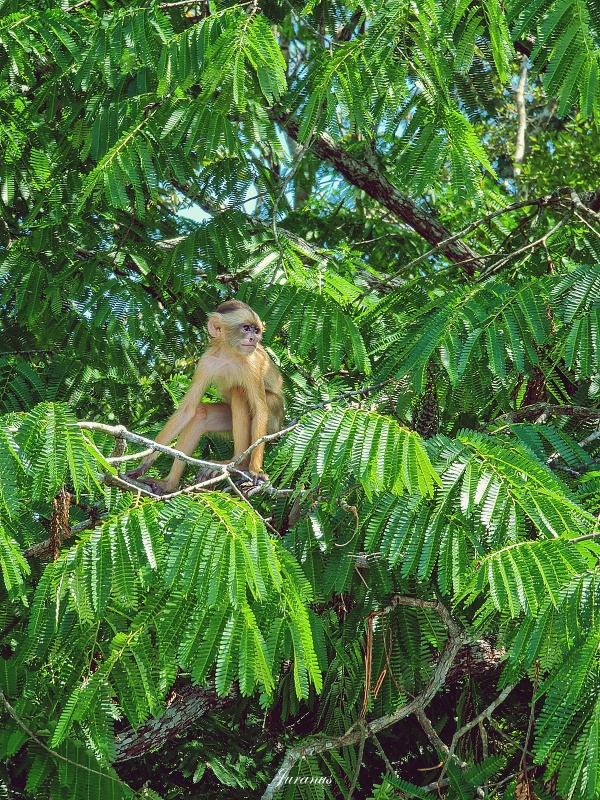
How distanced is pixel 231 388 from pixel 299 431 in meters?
2.24

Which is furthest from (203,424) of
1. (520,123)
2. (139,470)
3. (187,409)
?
(520,123)

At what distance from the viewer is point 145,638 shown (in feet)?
16.8

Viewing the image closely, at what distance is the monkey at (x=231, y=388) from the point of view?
705 cm

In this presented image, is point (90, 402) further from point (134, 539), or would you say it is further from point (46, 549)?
point (134, 539)

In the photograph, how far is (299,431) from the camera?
16.7ft

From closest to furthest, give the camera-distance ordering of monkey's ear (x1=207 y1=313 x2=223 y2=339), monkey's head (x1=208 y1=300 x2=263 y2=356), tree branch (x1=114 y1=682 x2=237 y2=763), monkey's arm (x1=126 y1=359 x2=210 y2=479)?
tree branch (x1=114 y1=682 x2=237 y2=763) < monkey's arm (x1=126 y1=359 x2=210 y2=479) < monkey's head (x1=208 y1=300 x2=263 y2=356) < monkey's ear (x1=207 y1=313 x2=223 y2=339)

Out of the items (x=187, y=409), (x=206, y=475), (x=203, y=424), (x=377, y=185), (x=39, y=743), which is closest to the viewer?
(x=39, y=743)

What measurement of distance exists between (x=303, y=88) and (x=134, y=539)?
3.37 meters

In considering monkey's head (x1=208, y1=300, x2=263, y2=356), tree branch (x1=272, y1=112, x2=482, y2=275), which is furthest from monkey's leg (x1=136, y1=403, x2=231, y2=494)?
tree branch (x1=272, y1=112, x2=482, y2=275)

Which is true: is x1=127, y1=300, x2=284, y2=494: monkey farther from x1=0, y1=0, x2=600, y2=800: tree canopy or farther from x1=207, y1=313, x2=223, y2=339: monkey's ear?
x1=0, y1=0, x2=600, y2=800: tree canopy

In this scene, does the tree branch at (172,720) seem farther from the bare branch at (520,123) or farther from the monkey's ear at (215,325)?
the bare branch at (520,123)

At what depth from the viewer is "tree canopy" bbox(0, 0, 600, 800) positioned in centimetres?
463

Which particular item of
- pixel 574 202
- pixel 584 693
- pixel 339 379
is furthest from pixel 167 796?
pixel 574 202

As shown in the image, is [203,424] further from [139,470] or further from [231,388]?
[139,470]
